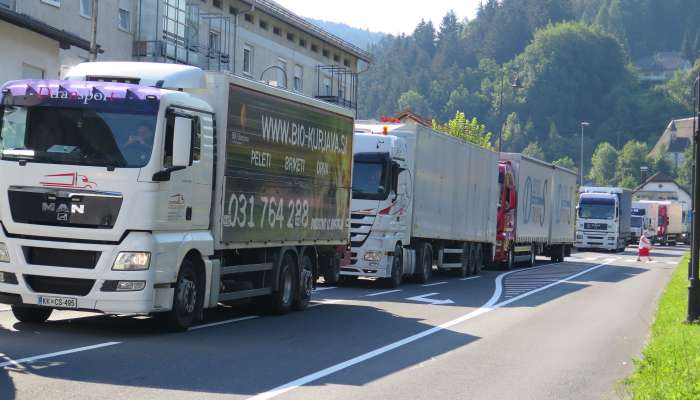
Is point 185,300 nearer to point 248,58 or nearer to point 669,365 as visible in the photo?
point 669,365

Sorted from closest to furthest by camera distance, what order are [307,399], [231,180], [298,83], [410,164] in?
[307,399], [231,180], [410,164], [298,83]

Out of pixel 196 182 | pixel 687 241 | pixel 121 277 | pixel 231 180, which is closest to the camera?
pixel 121 277

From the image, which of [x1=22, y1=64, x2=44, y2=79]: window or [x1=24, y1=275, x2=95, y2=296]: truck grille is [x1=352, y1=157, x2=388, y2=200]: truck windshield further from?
[x1=24, y1=275, x2=95, y2=296]: truck grille

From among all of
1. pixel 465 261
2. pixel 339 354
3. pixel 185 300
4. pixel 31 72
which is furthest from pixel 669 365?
pixel 31 72

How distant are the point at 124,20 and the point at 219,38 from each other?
7.61m

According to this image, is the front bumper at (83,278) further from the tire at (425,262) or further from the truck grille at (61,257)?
the tire at (425,262)

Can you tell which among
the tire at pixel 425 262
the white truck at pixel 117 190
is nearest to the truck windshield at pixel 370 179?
the tire at pixel 425 262

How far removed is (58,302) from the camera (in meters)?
12.9

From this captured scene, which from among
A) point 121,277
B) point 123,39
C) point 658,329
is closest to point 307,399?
point 121,277

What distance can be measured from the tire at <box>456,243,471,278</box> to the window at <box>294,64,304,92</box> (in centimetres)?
2444

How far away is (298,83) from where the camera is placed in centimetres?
5575

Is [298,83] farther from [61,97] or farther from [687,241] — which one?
[687,241]

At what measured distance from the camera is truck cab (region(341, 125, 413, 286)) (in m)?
24.6

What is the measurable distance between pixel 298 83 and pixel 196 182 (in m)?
41.9
